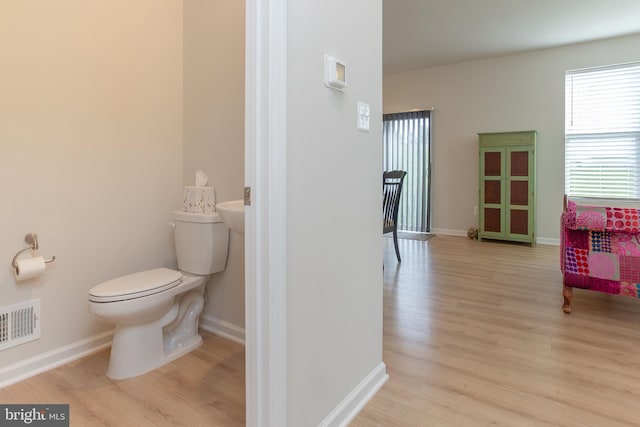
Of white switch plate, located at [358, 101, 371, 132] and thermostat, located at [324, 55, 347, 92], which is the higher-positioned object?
thermostat, located at [324, 55, 347, 92]

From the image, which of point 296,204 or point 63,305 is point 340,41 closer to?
point 296,204

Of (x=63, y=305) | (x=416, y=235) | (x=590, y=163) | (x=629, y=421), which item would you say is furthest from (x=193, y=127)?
(x=590, y=163)

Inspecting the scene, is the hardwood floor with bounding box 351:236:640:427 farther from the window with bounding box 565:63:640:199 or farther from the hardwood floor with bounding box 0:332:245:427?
the window with bounding box 565:63:640:199

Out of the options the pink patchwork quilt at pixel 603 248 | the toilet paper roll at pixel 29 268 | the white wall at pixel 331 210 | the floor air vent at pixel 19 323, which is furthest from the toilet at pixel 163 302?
the pink patchwork quilt at pixel 603 248

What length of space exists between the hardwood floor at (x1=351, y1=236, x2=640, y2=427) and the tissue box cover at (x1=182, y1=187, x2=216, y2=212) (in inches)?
52.2

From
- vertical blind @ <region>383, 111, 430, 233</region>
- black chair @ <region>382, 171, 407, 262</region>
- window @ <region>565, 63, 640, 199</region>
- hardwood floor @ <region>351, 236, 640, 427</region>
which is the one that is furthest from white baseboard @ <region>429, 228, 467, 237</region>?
hardwood floor @ <region>351, 236, 640, 427</region>

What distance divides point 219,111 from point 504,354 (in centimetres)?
211

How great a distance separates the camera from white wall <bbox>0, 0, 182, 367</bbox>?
1.76 m

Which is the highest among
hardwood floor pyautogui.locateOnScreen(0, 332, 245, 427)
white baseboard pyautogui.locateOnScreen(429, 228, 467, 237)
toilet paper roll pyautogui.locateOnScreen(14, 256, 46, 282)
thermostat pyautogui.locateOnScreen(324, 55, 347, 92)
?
thermostat pyautogui.locateOnScreen(324, 55, 347, 92)

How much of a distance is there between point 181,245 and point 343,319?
1.19m

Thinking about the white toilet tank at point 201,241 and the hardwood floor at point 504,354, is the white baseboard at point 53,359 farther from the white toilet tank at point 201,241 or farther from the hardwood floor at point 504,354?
the hardwood floor at point 504,354

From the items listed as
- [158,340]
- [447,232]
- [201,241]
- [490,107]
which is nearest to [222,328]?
[158,340]

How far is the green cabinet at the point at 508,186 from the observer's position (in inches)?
188

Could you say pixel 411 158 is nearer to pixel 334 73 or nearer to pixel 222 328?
pixel 222 328
